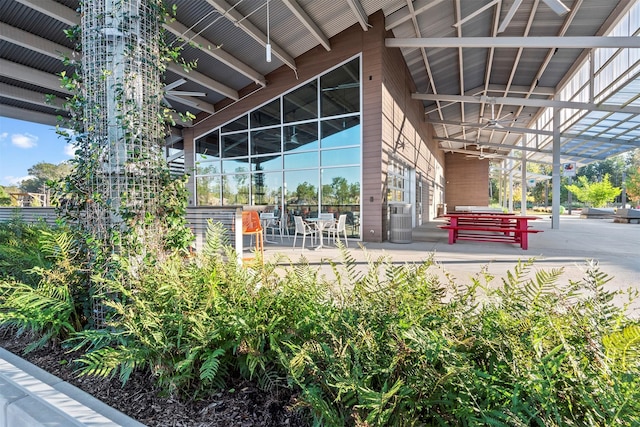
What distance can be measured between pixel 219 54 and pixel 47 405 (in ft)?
27.5

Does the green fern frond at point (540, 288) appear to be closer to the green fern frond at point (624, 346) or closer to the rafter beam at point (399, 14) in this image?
the green fern frond at point (624, 346)

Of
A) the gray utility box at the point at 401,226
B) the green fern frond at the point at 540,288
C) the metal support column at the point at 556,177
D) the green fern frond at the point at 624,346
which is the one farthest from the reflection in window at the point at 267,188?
the metal support column at the point at 556,177

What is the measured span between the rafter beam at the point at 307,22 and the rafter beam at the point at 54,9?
408 cm

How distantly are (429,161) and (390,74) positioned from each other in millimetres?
9540

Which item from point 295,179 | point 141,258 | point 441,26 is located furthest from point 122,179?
point 441,26

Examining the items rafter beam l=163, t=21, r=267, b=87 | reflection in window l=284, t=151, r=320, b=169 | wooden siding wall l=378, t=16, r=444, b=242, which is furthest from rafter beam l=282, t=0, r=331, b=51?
reflection in window l=284, t=151, r=320, b=169

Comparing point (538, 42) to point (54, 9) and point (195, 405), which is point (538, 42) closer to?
point (195, 405)

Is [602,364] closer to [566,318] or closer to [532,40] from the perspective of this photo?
[566,318]

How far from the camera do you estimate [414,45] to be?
23.9 feet

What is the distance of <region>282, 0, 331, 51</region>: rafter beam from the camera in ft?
21.1

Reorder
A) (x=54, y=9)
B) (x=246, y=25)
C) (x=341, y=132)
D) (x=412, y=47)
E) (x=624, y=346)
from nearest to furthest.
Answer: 1. (x=624, y=346)
2. (x=54, y=9)
3. (x=246, y=25)
4. (x=341, y=132)
5. (x=412, y=47)

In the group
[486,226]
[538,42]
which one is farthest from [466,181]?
[538,42]

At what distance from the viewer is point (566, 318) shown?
1213 mm

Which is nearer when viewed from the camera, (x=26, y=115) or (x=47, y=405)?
(x=47, y=405)
